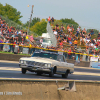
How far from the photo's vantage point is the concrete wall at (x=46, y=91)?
661 cm

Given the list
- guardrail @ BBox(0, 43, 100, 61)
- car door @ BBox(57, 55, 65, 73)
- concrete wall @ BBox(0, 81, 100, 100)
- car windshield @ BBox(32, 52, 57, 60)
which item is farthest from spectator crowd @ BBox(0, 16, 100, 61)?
concrete wall @ BBox(0, 81, 100, 100)

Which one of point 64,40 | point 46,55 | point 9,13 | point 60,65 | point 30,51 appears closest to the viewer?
point 60,65

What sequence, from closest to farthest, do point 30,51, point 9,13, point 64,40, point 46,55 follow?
1. point 46,55
2. point 30,51
3. point 64,40
4. point 9,13

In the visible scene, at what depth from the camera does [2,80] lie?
6715 millimetres

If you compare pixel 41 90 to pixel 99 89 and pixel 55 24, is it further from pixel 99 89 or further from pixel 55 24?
pixel 55 24

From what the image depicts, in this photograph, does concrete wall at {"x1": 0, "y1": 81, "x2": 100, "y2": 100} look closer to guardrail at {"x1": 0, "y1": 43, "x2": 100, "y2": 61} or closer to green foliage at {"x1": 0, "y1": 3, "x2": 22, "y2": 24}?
guardrail at {"x1": 0, "y1": 43, "x2": 100, "y2": 61}

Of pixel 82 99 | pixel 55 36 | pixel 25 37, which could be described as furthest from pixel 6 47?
pixel 82 99

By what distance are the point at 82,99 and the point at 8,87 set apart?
8.53ft

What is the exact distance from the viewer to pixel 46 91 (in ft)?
23.9

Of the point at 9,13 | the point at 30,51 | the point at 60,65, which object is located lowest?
the point at 60,65

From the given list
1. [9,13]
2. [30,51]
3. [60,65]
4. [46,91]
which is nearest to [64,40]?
[30,51]

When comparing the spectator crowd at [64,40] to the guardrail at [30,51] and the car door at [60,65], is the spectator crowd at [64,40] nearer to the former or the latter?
the guardrail at [30,51]

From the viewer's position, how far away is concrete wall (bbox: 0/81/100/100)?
21.7 ft

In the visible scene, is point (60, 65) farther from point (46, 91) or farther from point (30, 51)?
point (30, 51)
